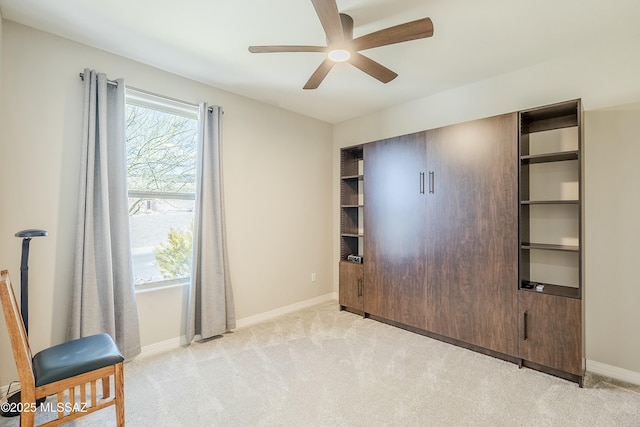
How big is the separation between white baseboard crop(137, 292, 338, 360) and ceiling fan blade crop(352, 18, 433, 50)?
3033mm

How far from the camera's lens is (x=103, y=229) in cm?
249

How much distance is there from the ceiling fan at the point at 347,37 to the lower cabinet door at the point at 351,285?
235 cm

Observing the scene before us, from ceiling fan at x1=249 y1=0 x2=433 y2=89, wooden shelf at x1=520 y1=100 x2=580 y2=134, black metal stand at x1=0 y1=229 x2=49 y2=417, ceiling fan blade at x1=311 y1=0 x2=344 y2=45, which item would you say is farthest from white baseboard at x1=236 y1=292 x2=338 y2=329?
wooden shelf at x1=520 y1=100 x2=580 y2=134

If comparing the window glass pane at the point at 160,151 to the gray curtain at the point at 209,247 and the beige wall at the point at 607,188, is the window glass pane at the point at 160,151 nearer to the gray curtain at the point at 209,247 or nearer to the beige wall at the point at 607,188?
the gray curtain at the point at 209,247

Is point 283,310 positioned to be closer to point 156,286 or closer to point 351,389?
point 156,286

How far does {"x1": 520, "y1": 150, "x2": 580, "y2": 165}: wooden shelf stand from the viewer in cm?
239

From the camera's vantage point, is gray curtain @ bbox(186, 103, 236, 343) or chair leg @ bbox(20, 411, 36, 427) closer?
chair leg @ bbox(20, 411, 36, 427)

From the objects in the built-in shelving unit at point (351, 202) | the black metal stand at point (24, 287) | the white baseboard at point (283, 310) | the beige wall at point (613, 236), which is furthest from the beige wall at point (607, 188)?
the black metal stand at point (24, 287)

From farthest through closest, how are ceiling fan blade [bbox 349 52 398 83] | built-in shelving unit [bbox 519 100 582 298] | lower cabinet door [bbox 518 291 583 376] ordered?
built-in shelving unit [bbox 519 100 582 298] < lower cabinet door [bbox 518 291 583 376] < ceiling fan blade [bbox 349 52 398 83]

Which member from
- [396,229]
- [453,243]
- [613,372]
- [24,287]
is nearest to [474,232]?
[453,243]

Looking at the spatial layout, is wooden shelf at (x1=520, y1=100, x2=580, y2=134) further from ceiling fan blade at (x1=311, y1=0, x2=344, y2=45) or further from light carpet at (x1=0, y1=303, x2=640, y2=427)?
light carpet at (x1=0, y1=303, x2=640, y2=427)

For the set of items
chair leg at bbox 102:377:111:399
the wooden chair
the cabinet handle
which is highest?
the cabinet handle

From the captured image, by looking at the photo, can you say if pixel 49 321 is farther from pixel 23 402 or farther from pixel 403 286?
pixel 403 286

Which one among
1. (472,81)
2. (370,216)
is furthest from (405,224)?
(472,81)
